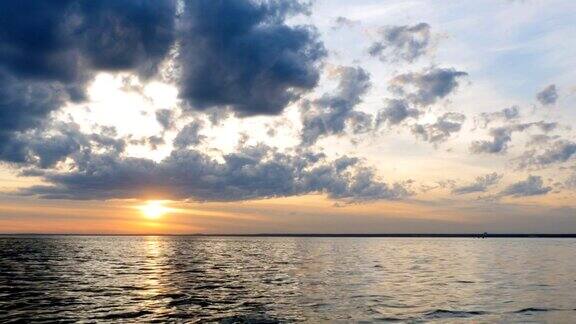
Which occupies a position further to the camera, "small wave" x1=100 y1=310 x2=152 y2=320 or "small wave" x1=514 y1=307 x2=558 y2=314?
"small wave" x1=514 y1=307 x2=558 y2=314

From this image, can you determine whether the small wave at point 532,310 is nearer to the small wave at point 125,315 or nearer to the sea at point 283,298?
the sea at point 283,298

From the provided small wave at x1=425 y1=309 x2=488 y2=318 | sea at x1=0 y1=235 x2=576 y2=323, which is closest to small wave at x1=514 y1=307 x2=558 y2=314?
sea at x1=0 y1=235 x2=576 y2=323

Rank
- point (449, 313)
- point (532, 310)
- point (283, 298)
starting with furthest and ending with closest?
point (283, 298), point (532, 310), point (449, 313)

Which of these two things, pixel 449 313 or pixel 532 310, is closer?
pixel 449 313

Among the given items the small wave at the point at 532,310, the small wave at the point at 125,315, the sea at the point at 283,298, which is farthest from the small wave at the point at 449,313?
the small wave at the point at 125,315

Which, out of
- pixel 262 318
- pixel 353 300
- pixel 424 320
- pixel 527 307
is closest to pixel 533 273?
pixel 527 307

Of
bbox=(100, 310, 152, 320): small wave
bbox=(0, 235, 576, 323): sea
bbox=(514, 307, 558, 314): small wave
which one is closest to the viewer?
bbox=(100, 310, 152, 320): small wave

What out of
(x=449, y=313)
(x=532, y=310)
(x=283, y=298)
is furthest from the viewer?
(x=283, y=298)

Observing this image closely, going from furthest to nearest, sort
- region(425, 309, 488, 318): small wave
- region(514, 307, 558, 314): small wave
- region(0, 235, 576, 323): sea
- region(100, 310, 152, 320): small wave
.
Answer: region(514, 307, 558, 314): small wave
region(425, 309, 488, 318): small wave
region(0, 235, 576, 323): sea
region(100, 310, 152, 320): small wave

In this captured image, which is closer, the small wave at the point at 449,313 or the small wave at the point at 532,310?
the small wave at the point at 449,313

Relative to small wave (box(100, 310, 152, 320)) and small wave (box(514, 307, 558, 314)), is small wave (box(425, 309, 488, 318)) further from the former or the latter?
small wave (box(100, 310, 152, 320))

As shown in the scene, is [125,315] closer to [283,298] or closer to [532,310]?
[283,298]

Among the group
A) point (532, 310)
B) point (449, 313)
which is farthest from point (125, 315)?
point (532, 310)

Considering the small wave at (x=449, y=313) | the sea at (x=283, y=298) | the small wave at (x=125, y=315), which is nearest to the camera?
the small wave at (x=125, y=315)
